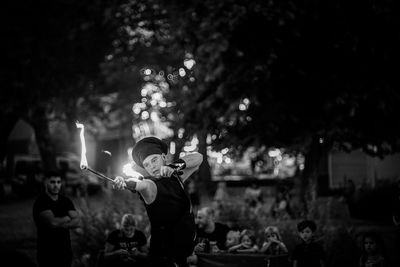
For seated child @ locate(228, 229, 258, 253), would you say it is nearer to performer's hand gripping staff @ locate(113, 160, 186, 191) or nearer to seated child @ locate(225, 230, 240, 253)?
seated child @ locate(225, 230, 240, 253)

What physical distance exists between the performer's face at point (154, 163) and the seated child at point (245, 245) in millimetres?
3336

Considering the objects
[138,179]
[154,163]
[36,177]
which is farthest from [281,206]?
[36,177]

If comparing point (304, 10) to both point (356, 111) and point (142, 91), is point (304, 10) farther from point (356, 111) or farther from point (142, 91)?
point (142, 91)

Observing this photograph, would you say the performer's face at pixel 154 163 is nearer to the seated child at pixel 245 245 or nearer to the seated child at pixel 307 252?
the seated child at pixel 307 252

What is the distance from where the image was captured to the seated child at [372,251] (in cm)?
796

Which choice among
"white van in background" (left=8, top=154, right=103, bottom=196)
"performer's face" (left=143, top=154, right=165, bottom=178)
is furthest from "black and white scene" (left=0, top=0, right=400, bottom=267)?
"white van in background" (left=8, top=154, right=103, bottom=196)

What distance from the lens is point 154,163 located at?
18.7ft

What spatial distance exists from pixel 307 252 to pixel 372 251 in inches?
35.8

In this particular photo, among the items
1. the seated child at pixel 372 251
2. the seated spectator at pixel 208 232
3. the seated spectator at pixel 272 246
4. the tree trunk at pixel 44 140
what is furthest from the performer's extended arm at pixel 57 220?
the tree trunk at pixel 44 140

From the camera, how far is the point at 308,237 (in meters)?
7.99

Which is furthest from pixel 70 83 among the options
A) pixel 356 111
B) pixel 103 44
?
pixel 356 111

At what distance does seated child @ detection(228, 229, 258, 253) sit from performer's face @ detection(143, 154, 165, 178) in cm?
334

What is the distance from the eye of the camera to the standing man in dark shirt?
7.56 metres

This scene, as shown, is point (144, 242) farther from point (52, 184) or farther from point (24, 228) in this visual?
point (24, 228)
